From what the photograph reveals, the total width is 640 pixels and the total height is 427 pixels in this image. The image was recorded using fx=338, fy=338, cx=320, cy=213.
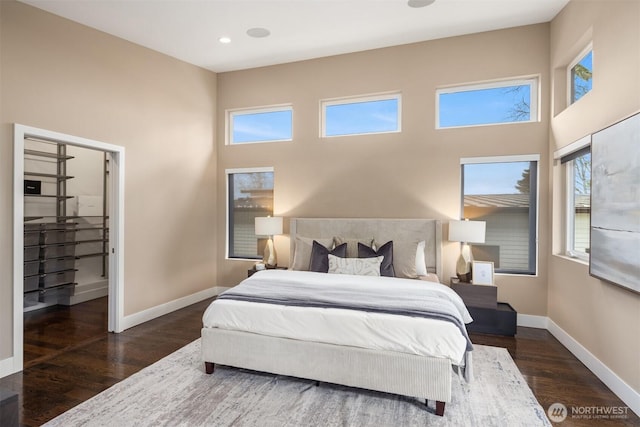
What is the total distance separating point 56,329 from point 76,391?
1806 millimetres

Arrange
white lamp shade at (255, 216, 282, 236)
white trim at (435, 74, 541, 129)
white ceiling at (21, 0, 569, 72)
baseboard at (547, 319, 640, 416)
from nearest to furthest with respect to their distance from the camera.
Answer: baseboard at (547, 319, 640, 416) → white ceiling at (21, 0, 569, 72) → white trim at (435, 74, 541, 129) → white lamp shade at (255, 216, 282, 236)

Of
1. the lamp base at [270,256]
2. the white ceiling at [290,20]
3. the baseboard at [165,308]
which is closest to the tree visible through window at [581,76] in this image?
the white ceiling at [290,20]

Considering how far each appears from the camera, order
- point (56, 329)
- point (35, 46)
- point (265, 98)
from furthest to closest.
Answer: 1. point (265, 98)
2. point (56, 329)
3. point (35, 46)

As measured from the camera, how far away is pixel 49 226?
15.9ft

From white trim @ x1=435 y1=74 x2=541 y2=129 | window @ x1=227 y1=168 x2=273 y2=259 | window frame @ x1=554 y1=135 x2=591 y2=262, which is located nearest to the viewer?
window frame @ x1=554 y1=135 x2=591 y2=262

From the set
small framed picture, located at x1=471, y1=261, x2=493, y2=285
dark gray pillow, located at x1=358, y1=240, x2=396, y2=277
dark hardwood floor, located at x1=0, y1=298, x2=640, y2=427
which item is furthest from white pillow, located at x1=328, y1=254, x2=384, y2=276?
dark hardwood floor, located at x1=0, y1=298, x2=640, y2=427

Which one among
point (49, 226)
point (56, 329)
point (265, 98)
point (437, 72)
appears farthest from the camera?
point (265, 98)

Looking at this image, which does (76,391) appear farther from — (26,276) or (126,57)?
(126,57)

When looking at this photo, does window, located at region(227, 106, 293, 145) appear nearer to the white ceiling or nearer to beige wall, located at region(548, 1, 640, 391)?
the white ceiling

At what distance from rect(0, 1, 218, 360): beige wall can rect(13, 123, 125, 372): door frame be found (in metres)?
0.05

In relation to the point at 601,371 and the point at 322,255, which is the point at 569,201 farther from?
the point at 322,255

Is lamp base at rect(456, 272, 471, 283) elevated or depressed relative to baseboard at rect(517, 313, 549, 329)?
elevated

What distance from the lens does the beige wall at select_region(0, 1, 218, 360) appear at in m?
2.99

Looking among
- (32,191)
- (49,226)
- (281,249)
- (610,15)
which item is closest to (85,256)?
(49,226)
